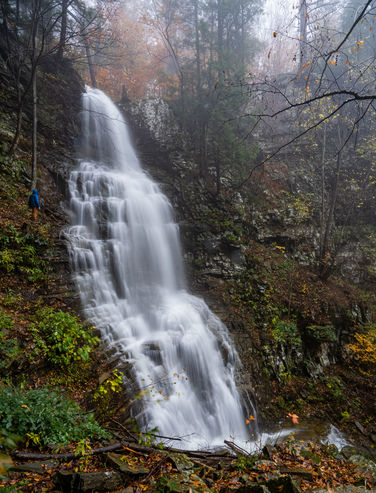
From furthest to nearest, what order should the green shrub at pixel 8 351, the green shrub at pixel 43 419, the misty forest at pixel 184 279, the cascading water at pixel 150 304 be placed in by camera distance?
the cascading water at pixel 150 304, the green shrub at pixel 8 351, the misty forest at pixel 184 279, the green shrub at pixel 43 419

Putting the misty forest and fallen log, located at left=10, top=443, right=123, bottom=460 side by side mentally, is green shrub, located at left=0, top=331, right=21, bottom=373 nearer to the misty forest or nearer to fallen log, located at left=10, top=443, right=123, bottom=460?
the misty forest

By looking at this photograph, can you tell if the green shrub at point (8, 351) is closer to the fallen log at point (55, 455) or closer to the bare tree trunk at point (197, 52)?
the fallen log at point (55, 455)

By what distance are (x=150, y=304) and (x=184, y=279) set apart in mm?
2688

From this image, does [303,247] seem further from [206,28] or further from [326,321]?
[206,28]

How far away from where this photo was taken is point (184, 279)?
11188mm

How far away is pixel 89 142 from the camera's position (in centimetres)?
1399

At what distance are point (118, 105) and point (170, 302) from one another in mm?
13981

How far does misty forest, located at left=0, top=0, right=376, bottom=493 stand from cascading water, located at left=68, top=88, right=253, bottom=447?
0.21ft

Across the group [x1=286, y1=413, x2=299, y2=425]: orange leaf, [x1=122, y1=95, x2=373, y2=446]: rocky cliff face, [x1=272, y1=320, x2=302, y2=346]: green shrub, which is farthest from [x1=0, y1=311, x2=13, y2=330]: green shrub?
[x1=272, y1=320, x2=302, y2=346]: green shrub

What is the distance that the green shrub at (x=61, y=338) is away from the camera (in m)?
5.02

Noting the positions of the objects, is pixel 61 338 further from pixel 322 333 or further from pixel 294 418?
pixel 322 333

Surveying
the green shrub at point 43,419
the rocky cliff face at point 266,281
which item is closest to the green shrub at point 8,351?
the green shrub at point 43,419

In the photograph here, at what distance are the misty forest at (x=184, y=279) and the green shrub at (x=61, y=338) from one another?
0.12 ft

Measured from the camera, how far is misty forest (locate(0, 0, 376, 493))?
3.43 metres
